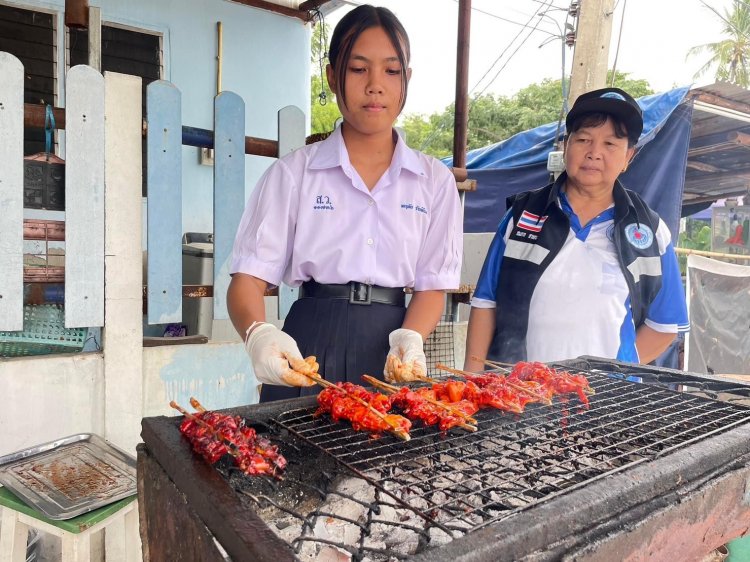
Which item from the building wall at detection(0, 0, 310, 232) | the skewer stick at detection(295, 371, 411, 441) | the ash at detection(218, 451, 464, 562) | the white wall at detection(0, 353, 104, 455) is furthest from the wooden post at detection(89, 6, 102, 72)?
the ash at detection(218, 451, 464, 562)

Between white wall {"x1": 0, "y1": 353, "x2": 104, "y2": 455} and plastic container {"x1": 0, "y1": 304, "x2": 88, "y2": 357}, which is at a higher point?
plastic container {"x1": 0, "y1": 304, "x2": 88, "y2": 357}

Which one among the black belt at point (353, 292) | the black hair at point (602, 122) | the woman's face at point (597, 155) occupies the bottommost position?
the black belt at point (353, 292)

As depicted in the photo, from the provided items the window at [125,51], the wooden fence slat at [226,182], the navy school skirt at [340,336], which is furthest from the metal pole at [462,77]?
the window at [125,51]

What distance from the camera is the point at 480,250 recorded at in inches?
293

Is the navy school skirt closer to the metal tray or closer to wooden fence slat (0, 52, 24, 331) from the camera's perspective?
the metal tray

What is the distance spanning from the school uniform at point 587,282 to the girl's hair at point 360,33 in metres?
1.39

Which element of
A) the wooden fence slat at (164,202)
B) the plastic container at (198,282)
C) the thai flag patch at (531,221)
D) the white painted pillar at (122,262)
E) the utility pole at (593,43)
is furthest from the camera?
the utility pole at (593,43)

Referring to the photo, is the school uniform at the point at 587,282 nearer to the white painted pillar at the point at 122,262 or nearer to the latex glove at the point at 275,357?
the latex glove at the point at 275,357

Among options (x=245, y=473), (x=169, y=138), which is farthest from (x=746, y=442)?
(x=169, y=138)

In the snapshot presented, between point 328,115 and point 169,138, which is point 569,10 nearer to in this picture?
point 169,138

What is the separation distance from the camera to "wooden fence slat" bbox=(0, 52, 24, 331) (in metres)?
3.34

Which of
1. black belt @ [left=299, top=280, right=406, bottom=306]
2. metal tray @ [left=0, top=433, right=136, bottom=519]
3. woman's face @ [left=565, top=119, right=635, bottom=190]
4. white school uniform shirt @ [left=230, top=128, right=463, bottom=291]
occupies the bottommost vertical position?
metal tray @ [left=0, top=433, right=136, bottom=519]

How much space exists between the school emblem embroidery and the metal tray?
10.0ft

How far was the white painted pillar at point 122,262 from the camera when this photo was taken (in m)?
3.67
